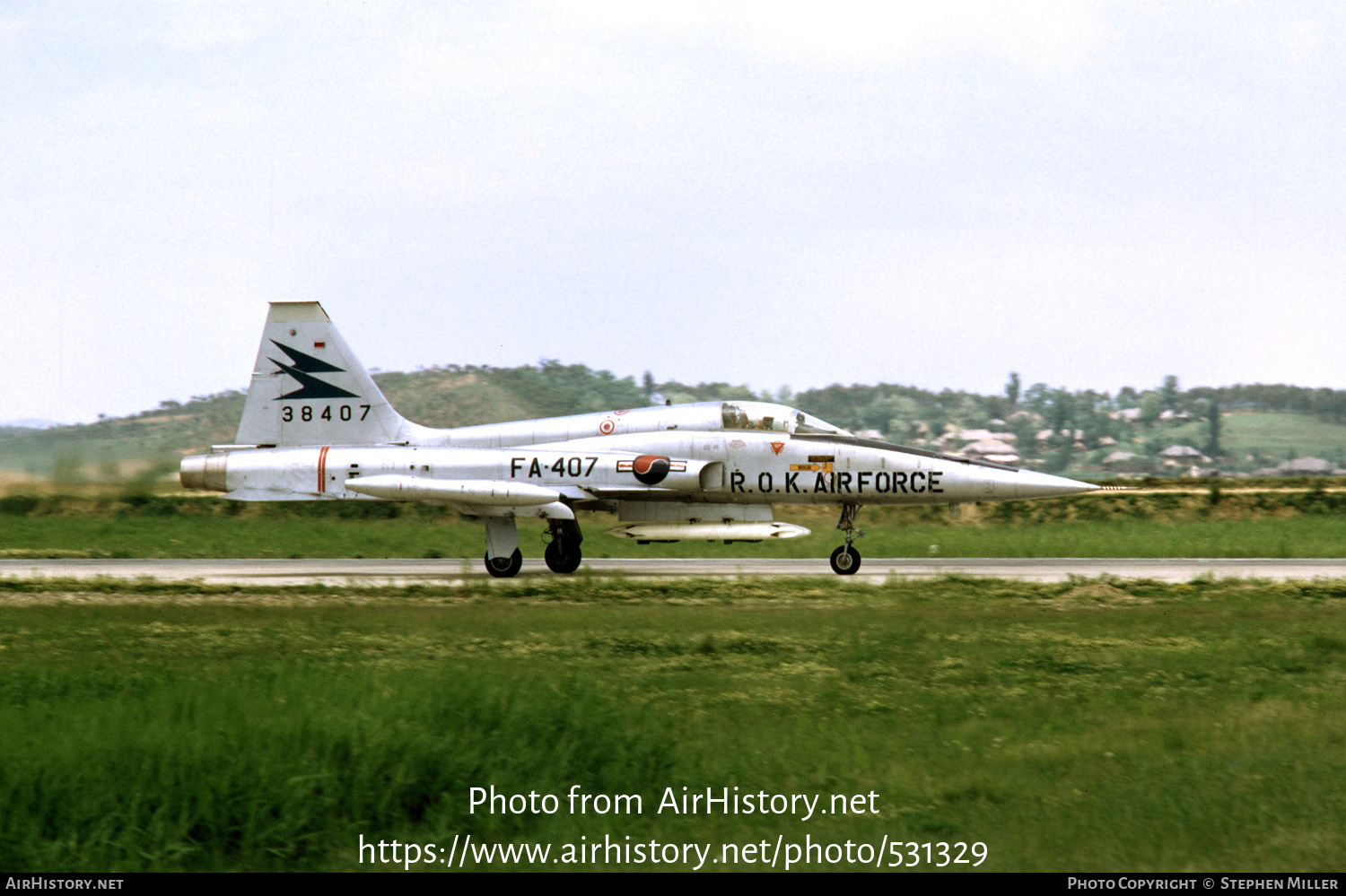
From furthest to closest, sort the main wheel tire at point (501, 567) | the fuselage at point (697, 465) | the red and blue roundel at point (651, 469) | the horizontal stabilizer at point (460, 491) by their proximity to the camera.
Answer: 1. the main wheel tire at point (501, 567)
2. the fuselage at point (697, 465)
3. the red and blue roundel at point (651, 469)
4. the horizontal stabilizer at point (460, 491)

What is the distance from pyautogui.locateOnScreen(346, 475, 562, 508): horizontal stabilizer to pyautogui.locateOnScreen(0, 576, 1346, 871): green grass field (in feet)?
20.6

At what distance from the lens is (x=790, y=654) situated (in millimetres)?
11461

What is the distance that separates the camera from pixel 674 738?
7.51 metres

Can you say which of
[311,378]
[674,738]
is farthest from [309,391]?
[674,738]

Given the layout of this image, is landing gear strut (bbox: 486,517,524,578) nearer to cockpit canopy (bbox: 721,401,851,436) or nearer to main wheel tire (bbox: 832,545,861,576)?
cockpit canopy (bbox: 721,401,851,436)

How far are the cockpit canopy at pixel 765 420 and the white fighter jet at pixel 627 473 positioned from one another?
22mm

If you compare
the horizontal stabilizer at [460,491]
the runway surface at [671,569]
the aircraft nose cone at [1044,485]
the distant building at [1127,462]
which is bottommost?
the runway surface at [671,569]

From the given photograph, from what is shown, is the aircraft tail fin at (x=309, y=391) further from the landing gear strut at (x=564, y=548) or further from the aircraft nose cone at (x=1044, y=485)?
the aircraft nose cone at (x=1044, y=485)

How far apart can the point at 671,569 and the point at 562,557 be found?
224 cm

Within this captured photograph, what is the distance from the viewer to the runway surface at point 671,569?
19.8 meters

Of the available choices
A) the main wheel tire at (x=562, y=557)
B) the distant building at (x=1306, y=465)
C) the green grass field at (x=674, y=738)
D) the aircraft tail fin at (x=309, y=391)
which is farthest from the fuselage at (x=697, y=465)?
the distant building at (x=1306, y=465)

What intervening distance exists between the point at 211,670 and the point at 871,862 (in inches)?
251

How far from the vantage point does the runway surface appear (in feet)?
64.9

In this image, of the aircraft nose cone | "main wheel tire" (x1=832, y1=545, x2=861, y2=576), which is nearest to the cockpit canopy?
"main wheel tire" (x1=832, y1=545, x2=861, y2=576)
